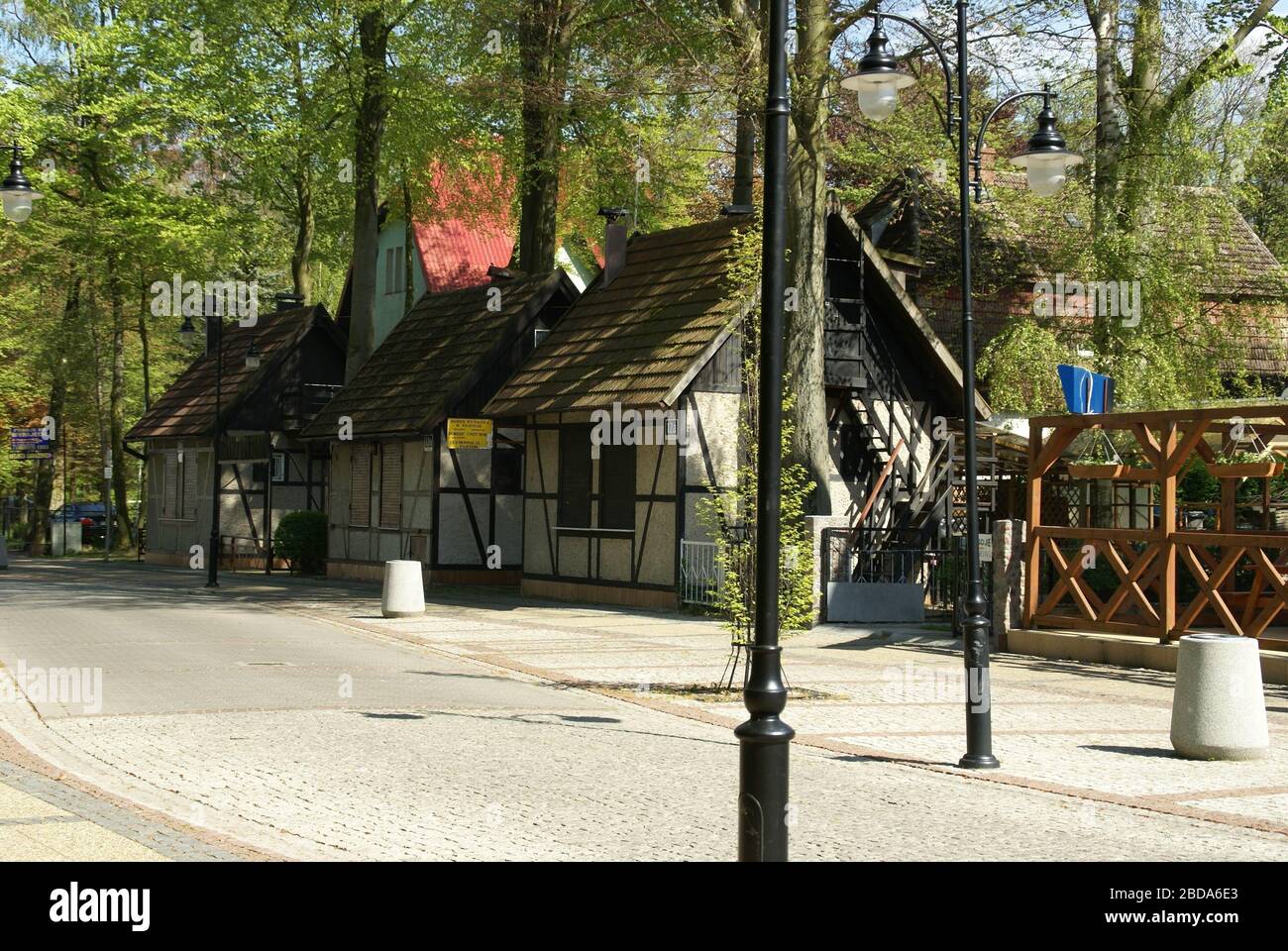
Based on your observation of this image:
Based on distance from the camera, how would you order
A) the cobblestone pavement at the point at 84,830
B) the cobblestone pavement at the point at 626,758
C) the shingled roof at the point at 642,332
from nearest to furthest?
the cobblestone pavement at the point at 84,830 < the cobblestone pavement at the point at 626,758 < the shingled roof at the point at 642,332

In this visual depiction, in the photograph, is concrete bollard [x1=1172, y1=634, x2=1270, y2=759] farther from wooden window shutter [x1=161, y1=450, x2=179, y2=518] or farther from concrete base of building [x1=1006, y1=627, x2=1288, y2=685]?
wooden window shutter [x1=161, y1=450, x2=179, y2=518]

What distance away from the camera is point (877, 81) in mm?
13016

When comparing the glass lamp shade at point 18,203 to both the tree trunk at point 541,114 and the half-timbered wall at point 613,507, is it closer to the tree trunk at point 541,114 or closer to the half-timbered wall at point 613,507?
the tree trunk at point 541,114

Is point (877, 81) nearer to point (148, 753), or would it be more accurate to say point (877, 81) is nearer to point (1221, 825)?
point (1221, 825)

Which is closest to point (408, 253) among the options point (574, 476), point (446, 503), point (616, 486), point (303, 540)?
point (303, 540)

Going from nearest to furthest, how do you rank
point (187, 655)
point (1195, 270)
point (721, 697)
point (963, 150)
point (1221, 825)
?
point (1221, 825), point (963, 150), point (721, 697), point (187, 655), point (1195, 270)

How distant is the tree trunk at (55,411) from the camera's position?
161 feet

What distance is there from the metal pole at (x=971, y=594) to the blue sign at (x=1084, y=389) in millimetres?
8265

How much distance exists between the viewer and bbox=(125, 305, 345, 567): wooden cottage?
138 ft

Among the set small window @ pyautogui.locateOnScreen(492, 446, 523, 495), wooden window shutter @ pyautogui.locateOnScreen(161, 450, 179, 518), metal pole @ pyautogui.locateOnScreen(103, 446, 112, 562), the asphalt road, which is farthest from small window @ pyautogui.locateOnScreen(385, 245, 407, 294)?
the asphalt road

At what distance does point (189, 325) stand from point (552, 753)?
78.5 feet

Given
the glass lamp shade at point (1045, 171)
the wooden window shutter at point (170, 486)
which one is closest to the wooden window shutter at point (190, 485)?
the wooden window shutter at point (170, 486)

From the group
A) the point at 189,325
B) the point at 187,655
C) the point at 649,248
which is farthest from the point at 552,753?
the point at 189,325

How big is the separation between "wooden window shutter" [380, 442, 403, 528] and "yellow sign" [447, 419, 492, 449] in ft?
12.2
